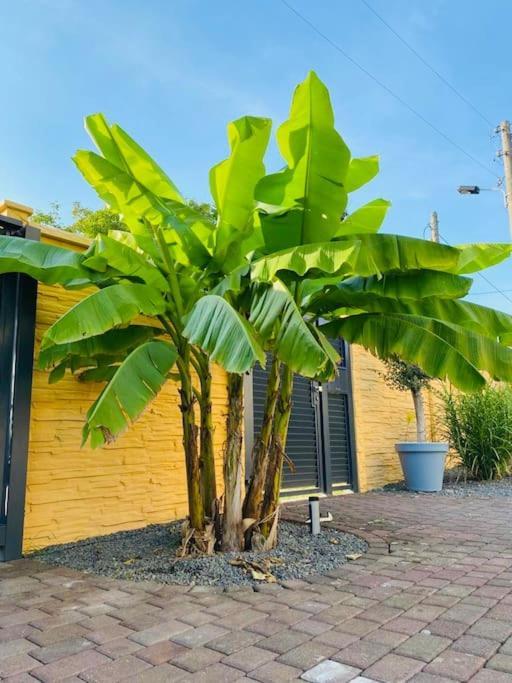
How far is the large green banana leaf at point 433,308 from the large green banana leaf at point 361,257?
34 centimetres

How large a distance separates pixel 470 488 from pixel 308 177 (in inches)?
246

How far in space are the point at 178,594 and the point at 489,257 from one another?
352 cm

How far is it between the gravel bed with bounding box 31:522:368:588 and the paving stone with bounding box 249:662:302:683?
121 cm

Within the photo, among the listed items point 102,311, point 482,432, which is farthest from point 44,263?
point 482,432

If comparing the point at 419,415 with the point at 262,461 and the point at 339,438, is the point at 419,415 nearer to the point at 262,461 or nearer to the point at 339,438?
the point at 339,438

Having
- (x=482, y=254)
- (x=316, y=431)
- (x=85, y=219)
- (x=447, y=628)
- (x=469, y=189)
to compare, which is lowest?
(x=447, y=628)

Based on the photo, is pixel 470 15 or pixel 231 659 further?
pixel 470 15

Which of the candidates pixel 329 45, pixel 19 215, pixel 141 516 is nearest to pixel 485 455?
pixel 141 516

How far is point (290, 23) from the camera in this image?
24.0 feet

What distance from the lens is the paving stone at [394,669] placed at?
1832 millimetres

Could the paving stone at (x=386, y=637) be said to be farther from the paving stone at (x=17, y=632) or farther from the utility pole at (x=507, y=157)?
the utility pole at (x=507, y=157)

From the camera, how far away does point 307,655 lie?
204cm

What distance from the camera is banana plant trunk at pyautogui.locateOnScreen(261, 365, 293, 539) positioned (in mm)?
4012

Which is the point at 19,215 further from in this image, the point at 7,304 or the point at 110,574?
the point at 110,574
